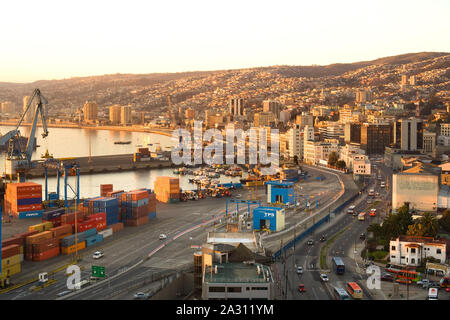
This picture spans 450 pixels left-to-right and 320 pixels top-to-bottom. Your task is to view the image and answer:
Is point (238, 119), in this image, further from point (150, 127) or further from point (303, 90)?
point (303, 90)

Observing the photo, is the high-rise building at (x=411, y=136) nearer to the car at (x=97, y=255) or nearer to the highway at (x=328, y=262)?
A: the highway at (x=328, y=262)

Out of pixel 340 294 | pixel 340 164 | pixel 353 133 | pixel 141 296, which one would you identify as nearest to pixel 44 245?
pixel 141 296

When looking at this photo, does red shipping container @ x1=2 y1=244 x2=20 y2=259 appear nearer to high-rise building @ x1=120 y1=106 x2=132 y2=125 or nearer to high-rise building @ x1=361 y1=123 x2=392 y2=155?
high-rise building @ x1=361 y1=123 x2=392 y2=155

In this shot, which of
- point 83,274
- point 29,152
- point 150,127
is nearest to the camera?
point 83,274

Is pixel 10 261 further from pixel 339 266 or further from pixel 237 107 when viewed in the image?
pixel 237 107
